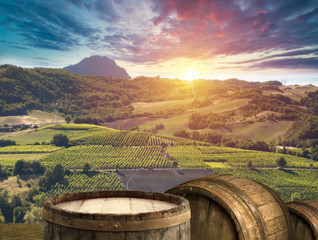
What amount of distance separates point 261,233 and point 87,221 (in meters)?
1.38

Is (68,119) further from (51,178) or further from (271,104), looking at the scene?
(271,104)

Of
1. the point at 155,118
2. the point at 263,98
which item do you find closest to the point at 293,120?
the point at 263,98

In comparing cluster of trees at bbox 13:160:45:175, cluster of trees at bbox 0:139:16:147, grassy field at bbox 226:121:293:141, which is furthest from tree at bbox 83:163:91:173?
grassy field at bbox 226:121:293:141

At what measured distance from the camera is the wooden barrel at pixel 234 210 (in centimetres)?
257

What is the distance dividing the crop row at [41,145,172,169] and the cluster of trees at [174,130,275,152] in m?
24.8

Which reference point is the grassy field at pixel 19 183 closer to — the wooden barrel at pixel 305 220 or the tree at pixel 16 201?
the tree at pixel 16 201

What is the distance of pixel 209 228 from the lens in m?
2.71

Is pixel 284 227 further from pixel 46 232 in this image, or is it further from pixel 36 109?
pixel 36 109

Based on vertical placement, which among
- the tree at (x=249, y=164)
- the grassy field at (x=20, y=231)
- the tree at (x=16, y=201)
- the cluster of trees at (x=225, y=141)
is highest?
the grassy field at (x=20, y=231)

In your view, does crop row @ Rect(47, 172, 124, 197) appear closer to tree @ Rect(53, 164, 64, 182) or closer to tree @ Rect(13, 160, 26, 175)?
tree @ Rect(53, 164, 64, 182)

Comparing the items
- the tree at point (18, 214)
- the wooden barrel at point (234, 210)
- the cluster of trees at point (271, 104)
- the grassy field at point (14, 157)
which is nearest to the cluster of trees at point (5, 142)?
the grassy field at point (14, 157)

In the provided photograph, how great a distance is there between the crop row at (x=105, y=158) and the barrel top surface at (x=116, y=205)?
124 m

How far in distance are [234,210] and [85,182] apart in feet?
410

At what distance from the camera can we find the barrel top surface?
85.1 inches
